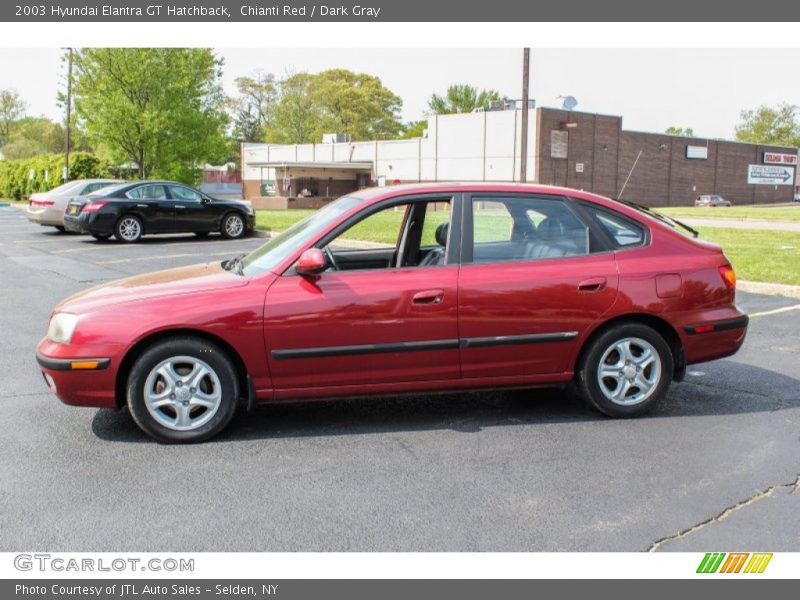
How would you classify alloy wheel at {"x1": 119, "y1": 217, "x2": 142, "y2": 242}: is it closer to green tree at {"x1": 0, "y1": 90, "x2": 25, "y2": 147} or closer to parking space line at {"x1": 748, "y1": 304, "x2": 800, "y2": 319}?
parking space line at {"x1": 748, "y1": 304, "x2": 800, "y2": 319}

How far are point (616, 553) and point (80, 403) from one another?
3.26m

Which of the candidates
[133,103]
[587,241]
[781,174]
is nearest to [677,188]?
[781,174]

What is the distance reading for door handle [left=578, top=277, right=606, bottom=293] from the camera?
17.4 ft

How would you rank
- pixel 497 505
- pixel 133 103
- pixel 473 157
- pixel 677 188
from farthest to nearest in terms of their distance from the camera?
pixel 677 188 < pixel 473 157 < pixel 133 103 < pixel 497 505

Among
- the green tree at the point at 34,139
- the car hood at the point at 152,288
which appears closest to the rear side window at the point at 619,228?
the car hood at the point at 152,288

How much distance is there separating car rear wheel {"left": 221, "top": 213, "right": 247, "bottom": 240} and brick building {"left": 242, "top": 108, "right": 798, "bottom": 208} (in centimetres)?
2383

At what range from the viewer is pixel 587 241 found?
5453mm

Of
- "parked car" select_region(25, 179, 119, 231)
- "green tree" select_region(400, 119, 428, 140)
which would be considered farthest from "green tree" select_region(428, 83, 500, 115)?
"parked car" select_region(25, 179, 119, 231)

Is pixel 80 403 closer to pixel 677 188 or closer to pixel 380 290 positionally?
pixel 380 290

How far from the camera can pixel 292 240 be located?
5.38m

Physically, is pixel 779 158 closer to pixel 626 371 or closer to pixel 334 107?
pixel 334 107

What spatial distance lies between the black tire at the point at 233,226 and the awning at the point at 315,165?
107 ft

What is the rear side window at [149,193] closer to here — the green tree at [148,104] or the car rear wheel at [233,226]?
the car rear wheel at [233,226]

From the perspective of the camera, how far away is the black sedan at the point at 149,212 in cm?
1861
